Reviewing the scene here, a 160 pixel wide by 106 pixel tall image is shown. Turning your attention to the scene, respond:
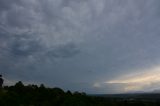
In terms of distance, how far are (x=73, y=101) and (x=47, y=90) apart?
8189 millimetres

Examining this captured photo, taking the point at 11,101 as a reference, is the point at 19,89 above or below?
above

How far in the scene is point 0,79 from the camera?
4831 centimetres

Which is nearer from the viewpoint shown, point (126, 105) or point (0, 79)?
point (0, 79)

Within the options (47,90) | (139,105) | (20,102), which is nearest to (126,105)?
(139,105)

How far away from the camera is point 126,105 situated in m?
56.6

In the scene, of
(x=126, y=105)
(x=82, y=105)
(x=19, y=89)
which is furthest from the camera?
(x=126, y=105)

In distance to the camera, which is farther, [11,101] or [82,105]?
[82,105]

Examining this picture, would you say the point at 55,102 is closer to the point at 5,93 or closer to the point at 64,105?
the point at 64,105

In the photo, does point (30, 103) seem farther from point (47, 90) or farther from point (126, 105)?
point (126, 105)

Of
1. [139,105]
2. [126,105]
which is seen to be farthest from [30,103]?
[139,105]

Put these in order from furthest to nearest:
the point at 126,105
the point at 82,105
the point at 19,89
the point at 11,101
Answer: the point at 126,105, the point at 19,89, the point at 82,105, the point at 11,101

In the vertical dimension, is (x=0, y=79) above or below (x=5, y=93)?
above

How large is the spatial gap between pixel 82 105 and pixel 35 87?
12.1 meters

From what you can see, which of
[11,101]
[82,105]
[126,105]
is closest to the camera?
[11,101]
